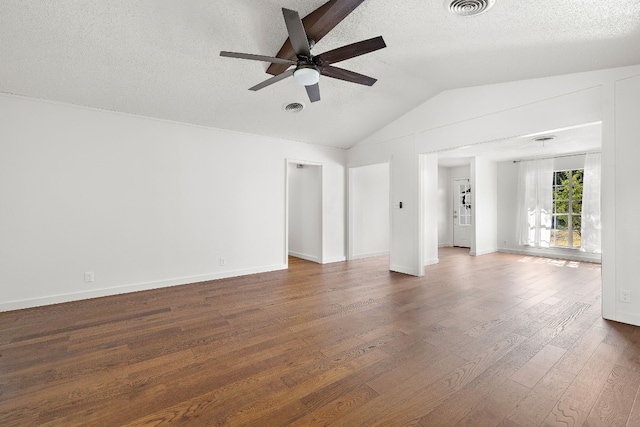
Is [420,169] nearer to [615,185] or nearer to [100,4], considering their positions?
[615,185]

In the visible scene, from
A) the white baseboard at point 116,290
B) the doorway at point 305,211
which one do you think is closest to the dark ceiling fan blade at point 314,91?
the doorway at point 305,211

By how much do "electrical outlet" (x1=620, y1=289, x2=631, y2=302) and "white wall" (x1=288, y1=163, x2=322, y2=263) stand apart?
4.51 meters

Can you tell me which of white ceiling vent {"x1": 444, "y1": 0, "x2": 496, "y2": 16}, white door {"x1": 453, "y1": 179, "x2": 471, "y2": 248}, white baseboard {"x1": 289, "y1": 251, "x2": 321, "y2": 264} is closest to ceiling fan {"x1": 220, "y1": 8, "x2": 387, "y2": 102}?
white ceiling vent {"x1": 444, "y1": 0, "x2": 496, "y2": 16}

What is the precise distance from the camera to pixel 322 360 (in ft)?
7.48

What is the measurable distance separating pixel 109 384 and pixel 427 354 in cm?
236

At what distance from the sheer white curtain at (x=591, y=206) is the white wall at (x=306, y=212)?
5.97m

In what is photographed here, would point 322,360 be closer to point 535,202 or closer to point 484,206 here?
point 484,206

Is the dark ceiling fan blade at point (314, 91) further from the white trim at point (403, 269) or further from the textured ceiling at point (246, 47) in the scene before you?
the white trim at point (403, 269)

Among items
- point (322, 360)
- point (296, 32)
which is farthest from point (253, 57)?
A: point (322, 360)

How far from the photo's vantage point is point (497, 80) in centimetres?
376

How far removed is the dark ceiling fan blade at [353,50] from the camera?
2246 millimetres

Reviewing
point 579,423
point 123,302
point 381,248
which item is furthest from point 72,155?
point 381,248

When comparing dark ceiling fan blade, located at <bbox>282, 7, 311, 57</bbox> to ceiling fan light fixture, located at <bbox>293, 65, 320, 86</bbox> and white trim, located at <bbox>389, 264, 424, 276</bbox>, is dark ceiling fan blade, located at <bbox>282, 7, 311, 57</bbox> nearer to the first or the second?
ceiling fan light fixture, located at <bbox>293, 65, 320, 86</bbox>

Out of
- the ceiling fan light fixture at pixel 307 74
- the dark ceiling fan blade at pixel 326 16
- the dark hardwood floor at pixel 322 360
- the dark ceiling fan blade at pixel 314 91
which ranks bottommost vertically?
the dark hardwood floor at pixel 322 360
